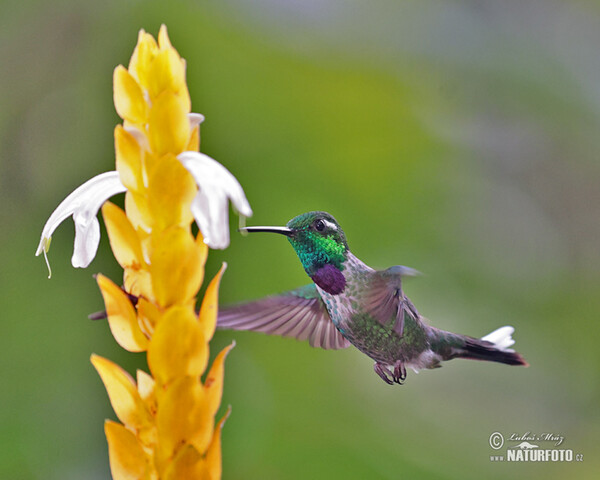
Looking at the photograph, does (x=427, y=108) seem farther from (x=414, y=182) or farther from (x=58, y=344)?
(x=58, y=344)

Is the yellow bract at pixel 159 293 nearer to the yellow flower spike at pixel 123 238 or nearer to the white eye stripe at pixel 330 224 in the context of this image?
the yellow flower spike at pixel 123 238

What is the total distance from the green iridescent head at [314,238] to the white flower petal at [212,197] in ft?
0.82

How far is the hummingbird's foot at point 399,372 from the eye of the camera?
0.66 meters

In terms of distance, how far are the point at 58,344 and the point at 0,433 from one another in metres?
0.20

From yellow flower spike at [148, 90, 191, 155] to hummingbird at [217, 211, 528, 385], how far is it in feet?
0.59

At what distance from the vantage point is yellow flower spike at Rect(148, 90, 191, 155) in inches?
13.5

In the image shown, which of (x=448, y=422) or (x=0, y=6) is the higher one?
(x=0, y=6)

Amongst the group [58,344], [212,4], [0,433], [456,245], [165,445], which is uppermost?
[212,4]

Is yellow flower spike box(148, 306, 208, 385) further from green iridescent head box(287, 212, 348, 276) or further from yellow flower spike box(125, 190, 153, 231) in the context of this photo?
green iridescent head box(287, 212, 348, 276)

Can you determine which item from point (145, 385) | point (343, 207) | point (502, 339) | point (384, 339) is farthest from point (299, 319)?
point (343, 207)

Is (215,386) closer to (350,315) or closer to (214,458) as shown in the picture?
(214,458)

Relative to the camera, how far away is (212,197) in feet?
1.08

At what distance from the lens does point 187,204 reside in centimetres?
34

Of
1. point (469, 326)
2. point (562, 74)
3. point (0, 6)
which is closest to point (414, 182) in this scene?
point (469, 326)
